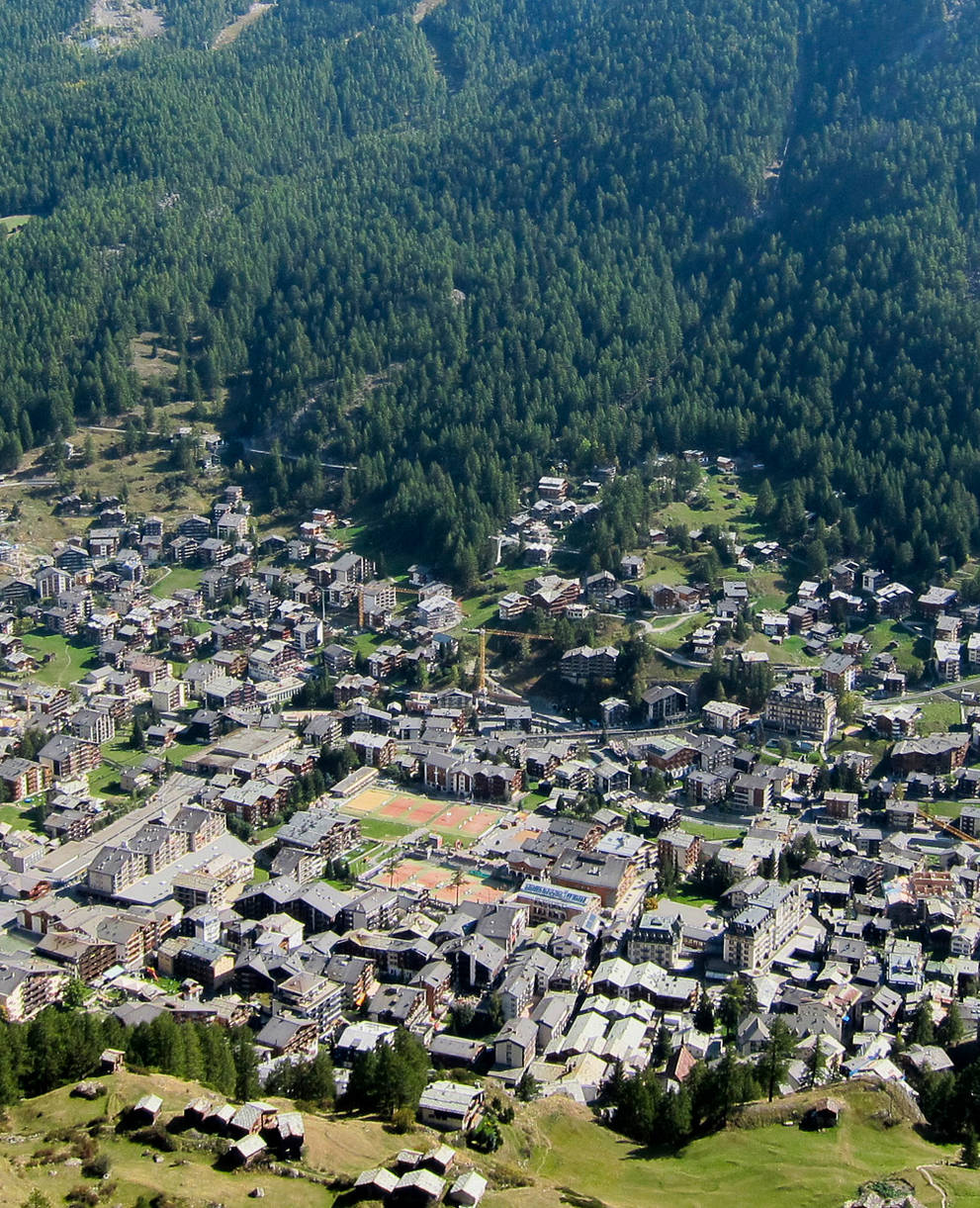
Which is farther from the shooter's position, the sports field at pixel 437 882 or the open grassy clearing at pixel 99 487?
the open grassy clearing at pixel 99 487

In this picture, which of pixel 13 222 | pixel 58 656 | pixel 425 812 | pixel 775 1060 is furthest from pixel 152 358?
pixel 775 1060

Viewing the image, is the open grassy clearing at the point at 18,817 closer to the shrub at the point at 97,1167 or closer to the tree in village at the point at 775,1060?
the shrub at the point at 97,1167

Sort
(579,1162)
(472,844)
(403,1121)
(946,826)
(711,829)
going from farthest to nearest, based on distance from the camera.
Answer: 1. (711,829)
2. (946,826)
3. (472,844)
4. (579,1162)
5. (403,1121)

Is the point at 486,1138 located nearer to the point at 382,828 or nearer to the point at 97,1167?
the point at 97,1167

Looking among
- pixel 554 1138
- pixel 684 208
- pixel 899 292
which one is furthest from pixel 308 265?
pixel 554 1138

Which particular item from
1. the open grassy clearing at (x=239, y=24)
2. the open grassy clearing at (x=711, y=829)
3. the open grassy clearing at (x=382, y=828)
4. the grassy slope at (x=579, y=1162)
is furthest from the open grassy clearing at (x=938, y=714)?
the open grassy clearing at (x=239, y=24)

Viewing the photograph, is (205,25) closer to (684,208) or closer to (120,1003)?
(684,208)
